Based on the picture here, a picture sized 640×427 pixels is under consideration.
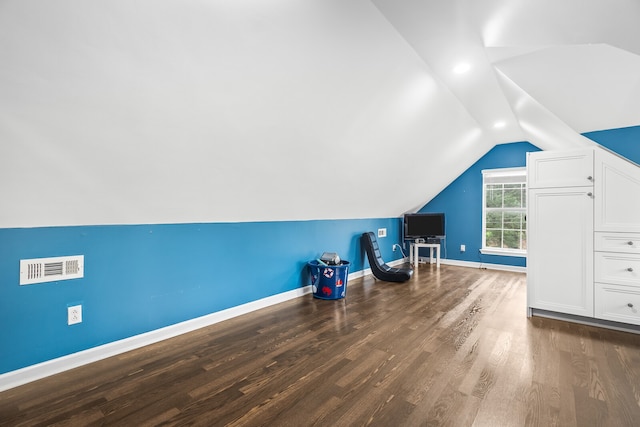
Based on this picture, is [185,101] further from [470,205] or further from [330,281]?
[470,205]

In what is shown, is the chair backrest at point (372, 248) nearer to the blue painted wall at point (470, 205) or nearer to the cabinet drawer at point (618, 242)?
the blue painted wall at point (470, 205)

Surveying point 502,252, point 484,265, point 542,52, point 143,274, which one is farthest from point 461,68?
point 484,265

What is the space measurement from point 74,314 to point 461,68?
392 cm

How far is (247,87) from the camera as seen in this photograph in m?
2.08

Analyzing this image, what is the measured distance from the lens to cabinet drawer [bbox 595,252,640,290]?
271 centimetres

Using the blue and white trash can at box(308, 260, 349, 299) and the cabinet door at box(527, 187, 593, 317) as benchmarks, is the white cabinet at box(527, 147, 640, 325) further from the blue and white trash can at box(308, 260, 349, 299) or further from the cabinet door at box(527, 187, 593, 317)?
the blue and white trash can at box(308, 260, 349, 299)

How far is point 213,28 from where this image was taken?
5.45 feet

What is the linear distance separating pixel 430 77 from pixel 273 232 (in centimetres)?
245

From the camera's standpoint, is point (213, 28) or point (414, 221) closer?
point (213, 28)

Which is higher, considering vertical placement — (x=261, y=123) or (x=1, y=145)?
(x=261, y=123)

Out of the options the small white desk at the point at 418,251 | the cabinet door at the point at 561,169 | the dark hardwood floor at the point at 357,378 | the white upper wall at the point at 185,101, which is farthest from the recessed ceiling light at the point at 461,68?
the small white desk at the point at 418,251

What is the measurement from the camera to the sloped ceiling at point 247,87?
1.49 m

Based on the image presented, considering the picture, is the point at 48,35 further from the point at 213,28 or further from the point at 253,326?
the point at 253,326

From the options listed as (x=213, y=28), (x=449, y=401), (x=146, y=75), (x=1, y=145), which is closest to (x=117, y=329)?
(x=1, y=145)
